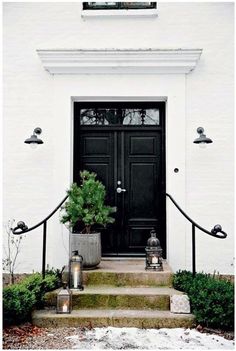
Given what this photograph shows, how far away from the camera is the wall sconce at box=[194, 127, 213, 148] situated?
233 inches

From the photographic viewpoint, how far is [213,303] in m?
4.45

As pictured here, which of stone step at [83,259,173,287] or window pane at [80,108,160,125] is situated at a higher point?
window pane at [80,108,160,125]

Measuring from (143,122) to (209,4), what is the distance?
1927 mm

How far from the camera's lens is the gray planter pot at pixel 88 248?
540 cm

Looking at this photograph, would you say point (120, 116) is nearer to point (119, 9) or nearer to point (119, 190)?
point (119, 190)

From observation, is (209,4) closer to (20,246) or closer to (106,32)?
(106,32)

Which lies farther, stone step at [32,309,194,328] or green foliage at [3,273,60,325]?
stone step at [32,309,194,328]

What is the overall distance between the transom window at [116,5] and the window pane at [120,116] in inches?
58.3

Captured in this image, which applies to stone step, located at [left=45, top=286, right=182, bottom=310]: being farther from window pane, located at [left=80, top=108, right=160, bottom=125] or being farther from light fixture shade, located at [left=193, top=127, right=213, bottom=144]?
window pane, located at [left=80, top=108, right=160, bottom=125]

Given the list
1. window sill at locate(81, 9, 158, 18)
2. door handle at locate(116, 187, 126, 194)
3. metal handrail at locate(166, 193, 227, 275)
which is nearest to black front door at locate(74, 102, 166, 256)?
door handle at locate(116, 187, 126, 194)

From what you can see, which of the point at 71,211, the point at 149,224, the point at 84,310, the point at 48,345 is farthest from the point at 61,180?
the point at 48,345

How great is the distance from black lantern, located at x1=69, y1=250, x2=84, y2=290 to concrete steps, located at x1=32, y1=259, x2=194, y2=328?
0.36ft

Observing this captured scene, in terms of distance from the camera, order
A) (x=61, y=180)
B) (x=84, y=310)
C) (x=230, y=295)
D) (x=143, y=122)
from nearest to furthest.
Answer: (x=230, y=295), (x=84, y=310), (x=61, y=180), (x=143, y=122)

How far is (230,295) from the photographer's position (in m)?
4.45
